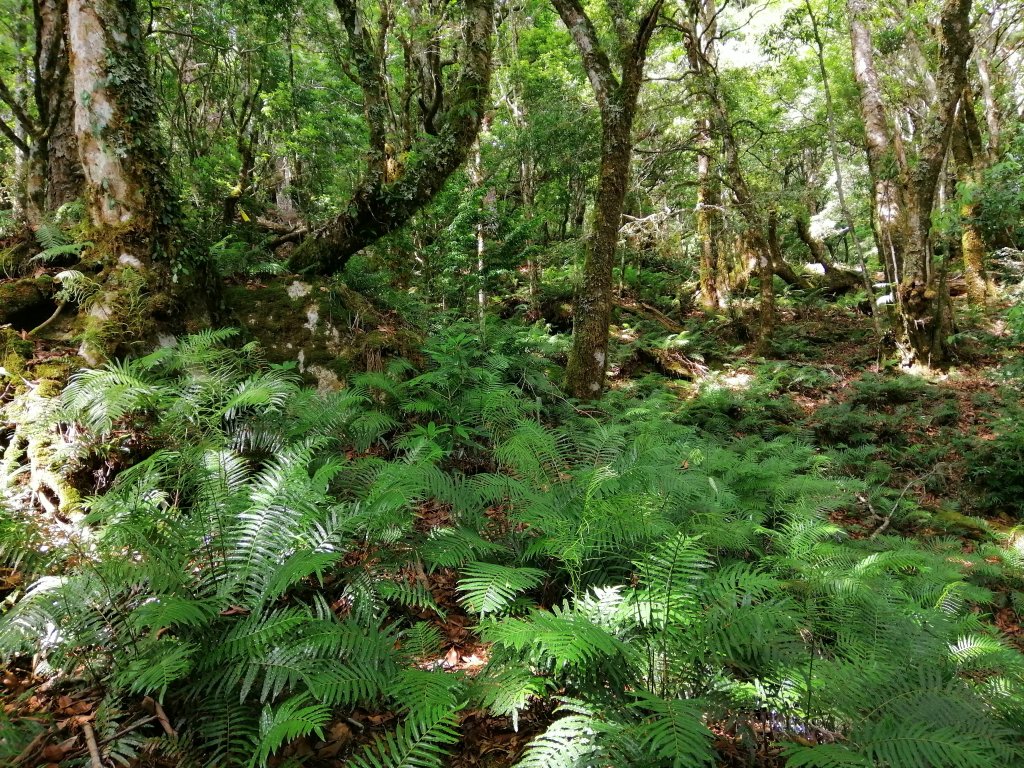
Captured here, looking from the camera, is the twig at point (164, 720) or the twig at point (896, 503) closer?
the twig at point (164, 720)

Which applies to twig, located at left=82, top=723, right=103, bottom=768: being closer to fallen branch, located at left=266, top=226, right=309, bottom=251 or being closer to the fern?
the fern

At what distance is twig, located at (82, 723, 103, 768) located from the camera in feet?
5.36

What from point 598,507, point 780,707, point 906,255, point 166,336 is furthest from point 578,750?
point 906,255

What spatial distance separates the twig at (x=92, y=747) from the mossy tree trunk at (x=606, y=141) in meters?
5.67

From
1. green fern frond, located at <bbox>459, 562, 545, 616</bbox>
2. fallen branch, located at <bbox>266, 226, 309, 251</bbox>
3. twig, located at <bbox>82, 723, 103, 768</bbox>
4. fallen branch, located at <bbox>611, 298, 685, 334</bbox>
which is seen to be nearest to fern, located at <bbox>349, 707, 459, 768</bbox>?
green fern frond, located at <bbox>459, 562, 545, 616</bbox>

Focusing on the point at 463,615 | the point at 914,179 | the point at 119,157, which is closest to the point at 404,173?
the point at 119,157

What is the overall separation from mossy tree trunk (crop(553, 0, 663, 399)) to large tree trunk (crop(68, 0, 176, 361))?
14.9 feet

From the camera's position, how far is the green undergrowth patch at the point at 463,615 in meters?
1.74

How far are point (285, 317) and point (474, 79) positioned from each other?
13.6ft

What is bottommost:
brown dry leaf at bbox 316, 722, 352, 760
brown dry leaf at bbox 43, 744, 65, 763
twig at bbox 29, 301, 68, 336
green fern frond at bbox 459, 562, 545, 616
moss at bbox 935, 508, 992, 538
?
moss at bbox 935, 508, 992, 538

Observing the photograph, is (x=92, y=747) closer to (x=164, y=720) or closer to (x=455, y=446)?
(x=164, y=720)

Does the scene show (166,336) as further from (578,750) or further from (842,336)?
(842,336)

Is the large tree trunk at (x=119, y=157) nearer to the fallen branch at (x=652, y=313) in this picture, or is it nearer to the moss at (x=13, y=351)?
the moss at (x=13, y=351)

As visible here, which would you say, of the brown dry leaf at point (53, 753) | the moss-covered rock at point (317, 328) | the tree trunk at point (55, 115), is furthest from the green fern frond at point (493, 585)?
the tree trunk at point (55, 115)
